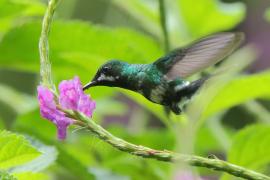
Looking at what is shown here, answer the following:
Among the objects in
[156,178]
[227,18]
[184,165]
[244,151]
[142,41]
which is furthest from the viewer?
[227,18]

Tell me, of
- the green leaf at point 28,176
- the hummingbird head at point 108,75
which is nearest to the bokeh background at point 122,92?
the green leaf at point 28,176

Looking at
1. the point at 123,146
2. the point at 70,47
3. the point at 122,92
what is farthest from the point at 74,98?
the point at 122,92

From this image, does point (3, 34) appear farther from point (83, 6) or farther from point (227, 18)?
point (83, 6)

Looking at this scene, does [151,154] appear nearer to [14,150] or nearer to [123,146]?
[123,146]

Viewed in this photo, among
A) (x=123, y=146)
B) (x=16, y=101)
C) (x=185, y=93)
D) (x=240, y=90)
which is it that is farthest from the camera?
(x=16, y=101)

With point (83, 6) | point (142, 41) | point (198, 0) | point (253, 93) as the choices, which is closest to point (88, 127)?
point (253, 93)
